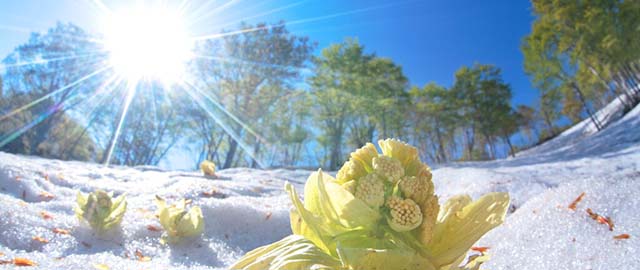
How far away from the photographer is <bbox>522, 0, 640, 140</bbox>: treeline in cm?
1466

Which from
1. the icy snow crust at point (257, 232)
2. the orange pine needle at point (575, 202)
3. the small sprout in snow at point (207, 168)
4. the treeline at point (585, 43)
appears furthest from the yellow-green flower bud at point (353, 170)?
the treeline at point (585, 43)

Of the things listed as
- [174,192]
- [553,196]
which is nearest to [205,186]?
[174,192]

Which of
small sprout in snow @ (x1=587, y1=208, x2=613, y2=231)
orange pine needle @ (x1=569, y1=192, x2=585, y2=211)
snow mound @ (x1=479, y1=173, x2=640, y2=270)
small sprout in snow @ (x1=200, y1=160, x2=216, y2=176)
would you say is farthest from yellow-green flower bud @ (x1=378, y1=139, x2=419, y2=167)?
small sprout in snow @ (x1=200, y1=160, x2=216, y2=176)

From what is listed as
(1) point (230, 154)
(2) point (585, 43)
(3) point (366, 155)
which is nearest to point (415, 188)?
(3) point (366, 155)

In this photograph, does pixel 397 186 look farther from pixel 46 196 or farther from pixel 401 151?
pixel 46 196

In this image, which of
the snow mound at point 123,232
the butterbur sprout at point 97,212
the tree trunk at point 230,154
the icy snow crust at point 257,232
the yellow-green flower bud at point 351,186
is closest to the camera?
the yellow-green flower bud at point 351,186

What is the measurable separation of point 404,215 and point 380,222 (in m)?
0.07

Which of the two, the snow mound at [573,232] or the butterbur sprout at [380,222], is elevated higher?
the butterbur sprout at [380,222]

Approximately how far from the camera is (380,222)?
885 millimetres

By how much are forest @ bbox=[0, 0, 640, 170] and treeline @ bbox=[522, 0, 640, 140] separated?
57 millimetres

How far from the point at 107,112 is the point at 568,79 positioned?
1278 inches

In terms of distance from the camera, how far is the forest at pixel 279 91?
17719 millimetres

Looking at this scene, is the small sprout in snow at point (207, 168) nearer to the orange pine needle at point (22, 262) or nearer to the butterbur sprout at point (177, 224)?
the butterbur sprout at point (177, 224)

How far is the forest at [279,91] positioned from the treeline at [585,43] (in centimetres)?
6
